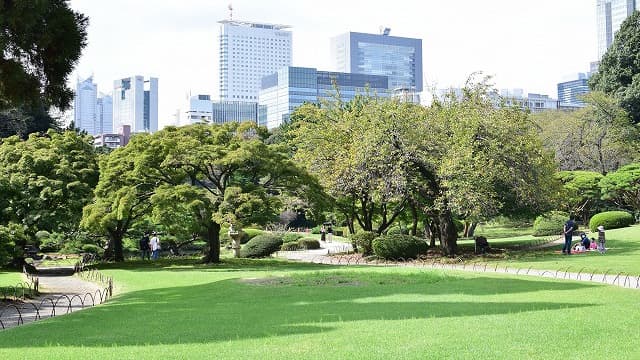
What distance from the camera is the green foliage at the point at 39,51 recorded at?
15930 millimetres

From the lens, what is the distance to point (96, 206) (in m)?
28.6

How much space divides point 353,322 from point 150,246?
2688cm

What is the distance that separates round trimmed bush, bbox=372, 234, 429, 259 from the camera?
3095cm

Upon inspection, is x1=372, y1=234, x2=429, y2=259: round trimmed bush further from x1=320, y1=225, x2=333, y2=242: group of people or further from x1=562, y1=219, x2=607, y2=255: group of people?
x1=320, y1=225, x2=333, y2=242: group of people

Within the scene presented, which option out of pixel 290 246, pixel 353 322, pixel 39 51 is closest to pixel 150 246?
pixel 290 246

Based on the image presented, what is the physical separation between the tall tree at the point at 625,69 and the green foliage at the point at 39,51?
47.8m

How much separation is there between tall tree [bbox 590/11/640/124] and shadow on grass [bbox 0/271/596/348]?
4073 centimetres

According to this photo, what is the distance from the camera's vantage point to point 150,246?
36906mm

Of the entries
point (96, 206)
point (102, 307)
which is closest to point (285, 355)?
point (102, 307)

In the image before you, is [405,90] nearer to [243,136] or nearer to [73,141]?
[243,136]

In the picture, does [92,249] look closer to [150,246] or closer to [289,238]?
[150,246]

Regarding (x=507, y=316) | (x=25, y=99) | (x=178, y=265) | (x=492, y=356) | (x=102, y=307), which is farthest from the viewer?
(x=178, y=265)

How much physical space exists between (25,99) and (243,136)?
1479cm

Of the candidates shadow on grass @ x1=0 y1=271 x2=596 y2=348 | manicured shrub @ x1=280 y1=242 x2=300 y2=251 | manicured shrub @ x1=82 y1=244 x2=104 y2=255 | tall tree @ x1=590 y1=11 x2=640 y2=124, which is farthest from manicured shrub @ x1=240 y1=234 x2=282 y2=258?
tall tree @ x1=590 y1=11 x2=640 y2=124
